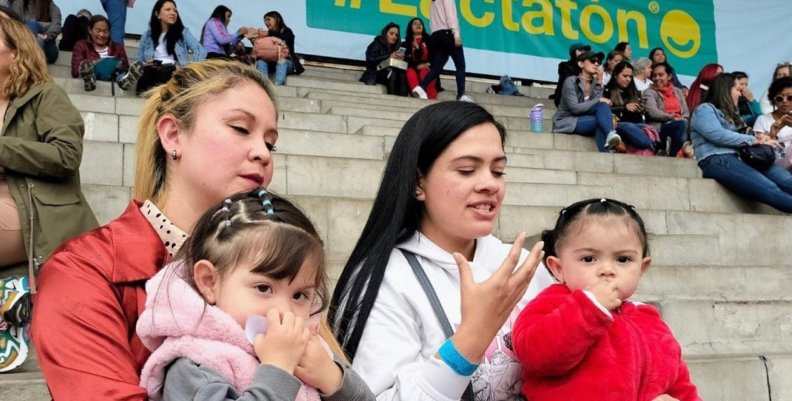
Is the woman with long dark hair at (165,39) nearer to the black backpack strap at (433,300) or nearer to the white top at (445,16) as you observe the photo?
the white top at (445,16)

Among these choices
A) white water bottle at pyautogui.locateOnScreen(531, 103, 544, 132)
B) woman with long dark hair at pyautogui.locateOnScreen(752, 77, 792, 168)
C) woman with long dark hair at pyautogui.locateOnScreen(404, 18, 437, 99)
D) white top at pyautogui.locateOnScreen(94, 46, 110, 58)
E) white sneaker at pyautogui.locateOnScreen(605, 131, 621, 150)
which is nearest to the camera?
woman with long dark hair at pyautogui.locateOnScreen(752, 77, 792, 168)

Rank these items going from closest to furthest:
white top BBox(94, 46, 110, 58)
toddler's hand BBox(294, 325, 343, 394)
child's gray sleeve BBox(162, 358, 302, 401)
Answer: child's gray sleeve BBox(162, 358, 302, 401) < toddler's hand BBox(294, 325, 343, 394) < white top BBox(94, 46, 110, 58)

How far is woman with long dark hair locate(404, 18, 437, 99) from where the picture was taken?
34.1ft

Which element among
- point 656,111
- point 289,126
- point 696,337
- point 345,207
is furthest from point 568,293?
point 656,111

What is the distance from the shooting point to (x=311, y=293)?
5.57ft

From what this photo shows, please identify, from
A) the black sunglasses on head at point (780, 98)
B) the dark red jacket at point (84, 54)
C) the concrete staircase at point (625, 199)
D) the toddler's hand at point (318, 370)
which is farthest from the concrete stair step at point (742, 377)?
the dark red jacket at point (84, 54)

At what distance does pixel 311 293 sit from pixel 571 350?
2.30 feet

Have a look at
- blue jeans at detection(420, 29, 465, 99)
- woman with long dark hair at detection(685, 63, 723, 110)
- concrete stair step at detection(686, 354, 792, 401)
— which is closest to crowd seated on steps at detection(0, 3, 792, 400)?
woman with long dark hair at detection(685, 63, 723, 110)

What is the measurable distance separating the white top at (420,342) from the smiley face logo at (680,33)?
1122 centimetres

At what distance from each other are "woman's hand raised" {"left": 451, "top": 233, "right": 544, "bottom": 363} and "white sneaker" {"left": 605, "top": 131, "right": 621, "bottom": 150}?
6153 mm

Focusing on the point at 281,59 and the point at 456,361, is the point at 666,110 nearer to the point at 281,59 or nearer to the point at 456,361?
the point at 281,59

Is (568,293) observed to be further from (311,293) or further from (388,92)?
(388,92)

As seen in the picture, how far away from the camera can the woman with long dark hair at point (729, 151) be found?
6.34 meters

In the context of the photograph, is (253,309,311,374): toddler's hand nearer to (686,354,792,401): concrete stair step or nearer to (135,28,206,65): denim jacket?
(686,354,792,401): concrete stair step
